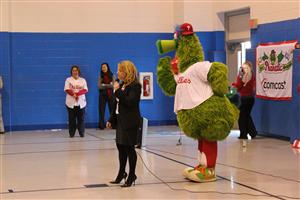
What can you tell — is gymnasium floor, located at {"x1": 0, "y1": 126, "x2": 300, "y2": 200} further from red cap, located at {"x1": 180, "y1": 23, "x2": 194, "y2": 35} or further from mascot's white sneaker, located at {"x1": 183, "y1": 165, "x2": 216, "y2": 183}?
red cap, located at {"x1": 180, "y1": 23, "x2": 194, "y2": 35}

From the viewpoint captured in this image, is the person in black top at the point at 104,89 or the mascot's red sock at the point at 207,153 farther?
the person in black top at the point at 104,89

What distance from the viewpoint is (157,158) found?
8.80 meters

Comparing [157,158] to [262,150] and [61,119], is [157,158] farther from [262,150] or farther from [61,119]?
[61,119]

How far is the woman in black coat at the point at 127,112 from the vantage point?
6.36m

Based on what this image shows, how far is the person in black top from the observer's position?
13.5m

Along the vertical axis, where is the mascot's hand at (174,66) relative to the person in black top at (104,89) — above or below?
above

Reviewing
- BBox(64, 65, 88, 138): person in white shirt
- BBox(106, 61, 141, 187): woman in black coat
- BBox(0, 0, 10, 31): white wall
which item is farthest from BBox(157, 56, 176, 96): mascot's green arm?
BBox(0, 0, 10, 31): white wall

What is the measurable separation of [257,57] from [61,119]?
5.32 meters

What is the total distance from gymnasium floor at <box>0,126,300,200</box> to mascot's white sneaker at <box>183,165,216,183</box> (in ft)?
0.30

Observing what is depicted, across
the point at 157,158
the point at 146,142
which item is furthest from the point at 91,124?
the point at 157,158

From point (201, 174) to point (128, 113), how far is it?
1229mm

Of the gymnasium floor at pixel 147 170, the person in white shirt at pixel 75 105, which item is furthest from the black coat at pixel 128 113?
the person in white shirt at pixel 75 105

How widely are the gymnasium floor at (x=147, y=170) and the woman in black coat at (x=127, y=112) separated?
1.41 ft

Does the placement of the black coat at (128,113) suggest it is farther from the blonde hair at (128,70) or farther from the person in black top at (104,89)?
the person in black top at (104,89)
